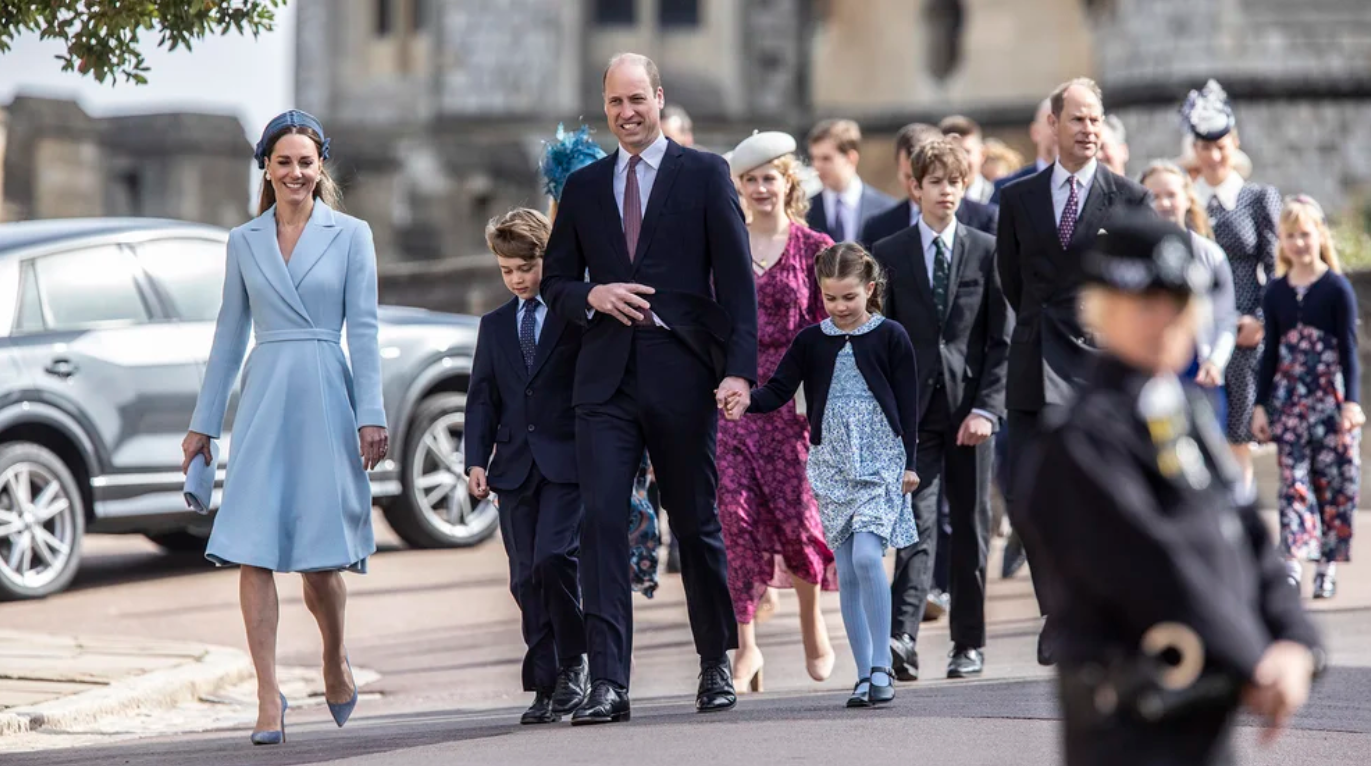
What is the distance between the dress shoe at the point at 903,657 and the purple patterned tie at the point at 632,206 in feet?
6.10

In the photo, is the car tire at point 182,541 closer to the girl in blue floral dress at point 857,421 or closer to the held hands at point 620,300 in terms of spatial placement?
the girl in blue floral dress at point 857,421

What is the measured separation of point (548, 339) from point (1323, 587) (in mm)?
4415

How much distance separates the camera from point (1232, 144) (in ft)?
36.6

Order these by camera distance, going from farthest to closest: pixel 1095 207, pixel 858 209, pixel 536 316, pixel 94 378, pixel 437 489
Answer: pixel 437 489, pixel 94 378, pixel 858 209, pixel 1095 207, pixel 536 316

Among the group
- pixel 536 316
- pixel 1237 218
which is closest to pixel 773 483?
pixel 536 316

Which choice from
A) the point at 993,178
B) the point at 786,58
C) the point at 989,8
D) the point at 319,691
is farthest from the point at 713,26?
the point at 319,691

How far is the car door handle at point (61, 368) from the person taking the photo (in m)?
11.2

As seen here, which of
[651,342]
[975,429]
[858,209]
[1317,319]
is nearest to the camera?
[651,342]

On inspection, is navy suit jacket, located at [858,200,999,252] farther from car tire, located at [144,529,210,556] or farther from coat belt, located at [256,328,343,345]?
→ car tire, located at [144,529,210,556]

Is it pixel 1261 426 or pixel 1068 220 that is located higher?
pixel 1068 220

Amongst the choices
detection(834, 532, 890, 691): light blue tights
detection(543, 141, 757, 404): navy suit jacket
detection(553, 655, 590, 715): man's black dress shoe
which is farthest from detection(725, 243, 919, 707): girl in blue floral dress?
detection(553, 655, 590, 715): man's black dress shoe

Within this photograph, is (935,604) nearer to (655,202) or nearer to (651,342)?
(651,342)

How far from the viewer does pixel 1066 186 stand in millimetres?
Result: 8586

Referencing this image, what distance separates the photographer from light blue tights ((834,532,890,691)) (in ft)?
25.8
